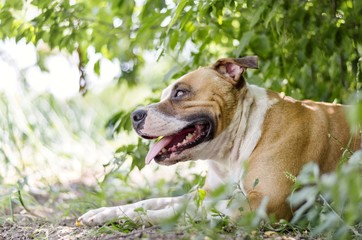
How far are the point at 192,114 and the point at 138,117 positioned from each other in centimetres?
31

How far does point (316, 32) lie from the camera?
468 cm

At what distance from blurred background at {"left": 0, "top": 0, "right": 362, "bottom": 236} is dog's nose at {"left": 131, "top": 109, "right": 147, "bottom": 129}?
0.99ft

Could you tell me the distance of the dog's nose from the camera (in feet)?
12.7

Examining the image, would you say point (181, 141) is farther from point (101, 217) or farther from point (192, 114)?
point (101, 217)

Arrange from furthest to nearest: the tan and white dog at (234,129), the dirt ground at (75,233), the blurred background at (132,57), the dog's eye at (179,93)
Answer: the blurred background at (132,57), the dog's eye at (179,93), the tan and white dog at (234,129), the dirt ground at (75,233)

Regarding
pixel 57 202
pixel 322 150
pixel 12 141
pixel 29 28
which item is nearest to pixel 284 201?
pixel 322 150

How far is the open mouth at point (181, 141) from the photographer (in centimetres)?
385

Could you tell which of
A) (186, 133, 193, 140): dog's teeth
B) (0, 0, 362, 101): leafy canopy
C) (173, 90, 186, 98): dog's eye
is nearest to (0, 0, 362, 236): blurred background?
(0, 0, 362, 101): leafy canopy

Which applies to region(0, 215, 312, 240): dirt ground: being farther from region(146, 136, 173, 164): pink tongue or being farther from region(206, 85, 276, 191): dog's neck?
region(206, 85, 276, 191): dog's neck

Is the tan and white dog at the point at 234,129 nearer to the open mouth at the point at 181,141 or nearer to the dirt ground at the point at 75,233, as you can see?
the open mouth at the point at 181,141

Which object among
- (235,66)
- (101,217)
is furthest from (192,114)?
(101,217)

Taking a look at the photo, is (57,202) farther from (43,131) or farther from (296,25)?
(296,25)

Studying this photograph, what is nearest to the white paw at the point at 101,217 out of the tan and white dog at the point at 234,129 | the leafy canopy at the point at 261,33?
the tan and white dog at the point at 234,129

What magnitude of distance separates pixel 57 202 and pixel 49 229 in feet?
6.55
